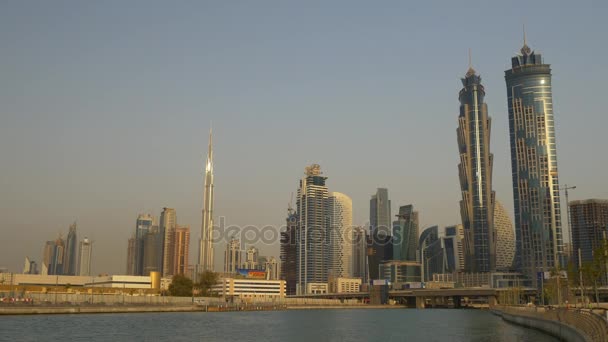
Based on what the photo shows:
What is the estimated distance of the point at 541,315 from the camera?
112500 mm

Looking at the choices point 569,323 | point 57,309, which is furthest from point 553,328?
point 57,309

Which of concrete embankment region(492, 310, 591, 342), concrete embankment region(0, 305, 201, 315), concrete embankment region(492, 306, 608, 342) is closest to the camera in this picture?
concrete embankment region(492, 306, 608, 342)

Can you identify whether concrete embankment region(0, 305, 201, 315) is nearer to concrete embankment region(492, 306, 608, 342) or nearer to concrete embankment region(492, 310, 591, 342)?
concrete embankment region(492, 310, 591, 342)

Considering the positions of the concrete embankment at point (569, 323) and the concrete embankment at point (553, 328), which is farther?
the concrete embankment at point (553, 328)


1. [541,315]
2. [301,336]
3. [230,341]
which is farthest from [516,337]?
[230,341]

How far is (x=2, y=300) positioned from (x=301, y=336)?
105 meters

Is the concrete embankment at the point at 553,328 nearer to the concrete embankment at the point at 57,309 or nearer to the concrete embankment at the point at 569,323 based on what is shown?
the concrete embankment at the point at 569,323

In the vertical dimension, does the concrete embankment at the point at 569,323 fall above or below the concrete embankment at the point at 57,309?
above

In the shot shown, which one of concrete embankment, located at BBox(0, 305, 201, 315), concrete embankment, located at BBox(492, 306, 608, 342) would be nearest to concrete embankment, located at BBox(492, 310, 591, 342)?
concrete embankment, located at BBox(492, 306, 608, 342)

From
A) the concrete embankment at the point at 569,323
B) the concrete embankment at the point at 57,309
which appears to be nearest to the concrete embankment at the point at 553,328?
the concrete embankment at the point at 569,323

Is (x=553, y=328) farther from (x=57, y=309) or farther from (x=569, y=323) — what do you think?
(x=57, y=309)

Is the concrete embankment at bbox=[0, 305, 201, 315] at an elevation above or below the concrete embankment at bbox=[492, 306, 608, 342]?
below

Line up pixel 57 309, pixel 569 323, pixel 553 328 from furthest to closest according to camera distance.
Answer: pixel 57 309, pixel 553 328, pixel 569 323

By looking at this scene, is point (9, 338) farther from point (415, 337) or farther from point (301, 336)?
point (415, 337)
